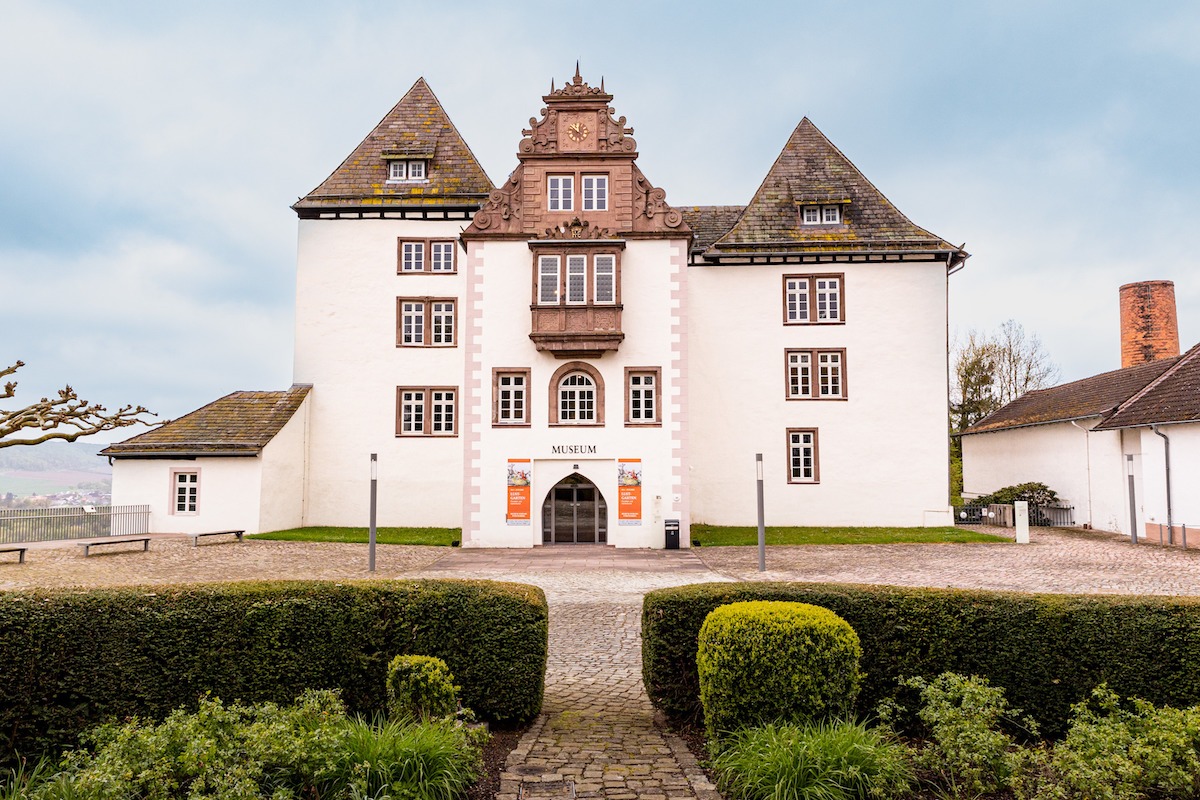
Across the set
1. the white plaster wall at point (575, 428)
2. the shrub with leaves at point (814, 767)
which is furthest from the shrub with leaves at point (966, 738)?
the white plaster wall at point (575, 428)

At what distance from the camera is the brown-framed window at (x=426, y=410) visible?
2848 cm

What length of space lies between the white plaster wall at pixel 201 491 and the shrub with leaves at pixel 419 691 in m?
22.4

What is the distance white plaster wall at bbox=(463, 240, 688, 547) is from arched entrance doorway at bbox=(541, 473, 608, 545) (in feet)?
2.40

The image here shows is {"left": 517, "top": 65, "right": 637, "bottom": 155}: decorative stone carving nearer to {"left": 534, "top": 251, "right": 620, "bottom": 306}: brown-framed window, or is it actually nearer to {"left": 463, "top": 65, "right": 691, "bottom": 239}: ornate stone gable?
{"left": 463, "top": 65, "right": 691, "bottom": 239}: ornate stone gable

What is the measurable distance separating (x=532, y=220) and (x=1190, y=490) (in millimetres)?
20702

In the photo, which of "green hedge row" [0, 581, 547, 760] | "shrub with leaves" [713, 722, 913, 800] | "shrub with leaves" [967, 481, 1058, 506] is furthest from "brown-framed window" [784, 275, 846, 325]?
"shrub with leaves" [713, 722, 913, 800]

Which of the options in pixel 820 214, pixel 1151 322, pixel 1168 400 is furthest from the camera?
pixel 1151 322

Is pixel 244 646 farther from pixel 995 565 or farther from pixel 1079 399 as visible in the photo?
pixel 1079 399

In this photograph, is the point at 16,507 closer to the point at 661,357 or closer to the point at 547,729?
the point at 661,357

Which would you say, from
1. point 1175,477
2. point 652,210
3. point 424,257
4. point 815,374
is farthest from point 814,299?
point 424,257

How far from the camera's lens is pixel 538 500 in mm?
23297

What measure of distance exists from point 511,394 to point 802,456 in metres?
11.3

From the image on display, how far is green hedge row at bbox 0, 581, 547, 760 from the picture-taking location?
227 inches

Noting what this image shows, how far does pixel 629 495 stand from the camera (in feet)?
75.8
